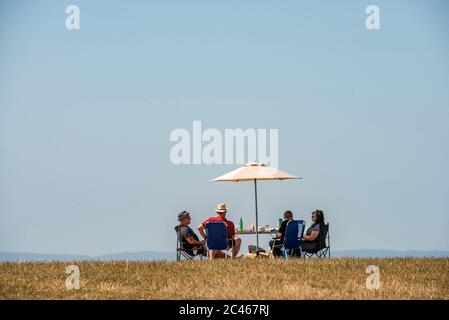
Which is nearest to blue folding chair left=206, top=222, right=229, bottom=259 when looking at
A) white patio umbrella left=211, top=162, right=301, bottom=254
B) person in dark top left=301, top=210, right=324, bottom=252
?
person in dark top left=301, top=210, right=324, bottom=252

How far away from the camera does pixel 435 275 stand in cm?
1661

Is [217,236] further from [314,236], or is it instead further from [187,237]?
[314,236]

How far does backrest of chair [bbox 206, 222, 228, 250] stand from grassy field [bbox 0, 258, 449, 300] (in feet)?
5.42

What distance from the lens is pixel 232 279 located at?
52.1 feet

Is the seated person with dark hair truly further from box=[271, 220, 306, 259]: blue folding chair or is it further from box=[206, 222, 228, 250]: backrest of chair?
box=[206, 222, 228, 250]: backrest of chair

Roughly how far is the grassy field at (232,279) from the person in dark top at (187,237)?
2278mm

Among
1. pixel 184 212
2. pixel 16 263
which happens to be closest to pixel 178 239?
pixel 184 212

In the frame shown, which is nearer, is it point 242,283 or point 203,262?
point 242,283

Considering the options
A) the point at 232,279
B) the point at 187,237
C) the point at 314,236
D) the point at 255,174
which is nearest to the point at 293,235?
the point at 314,236

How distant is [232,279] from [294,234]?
4.45m

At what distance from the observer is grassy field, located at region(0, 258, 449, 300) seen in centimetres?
1452

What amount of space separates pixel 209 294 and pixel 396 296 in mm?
2434
